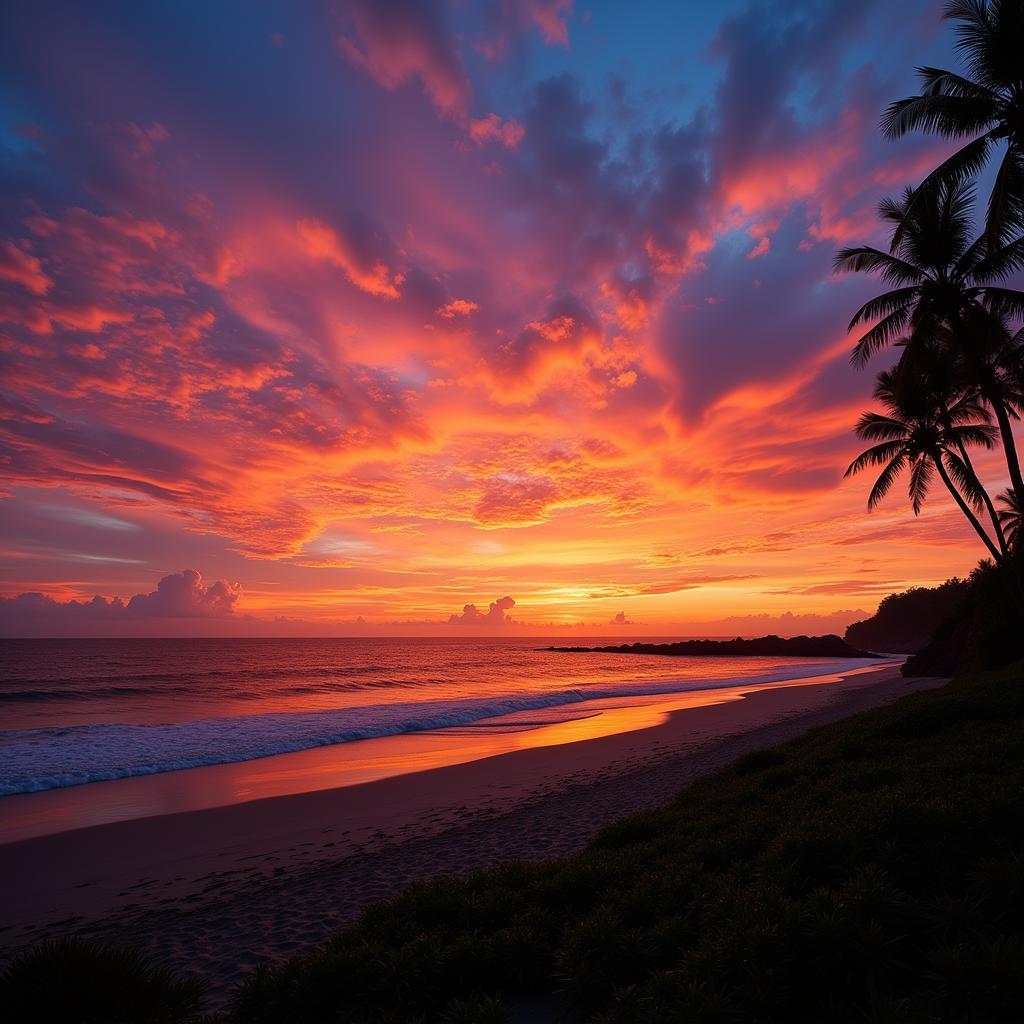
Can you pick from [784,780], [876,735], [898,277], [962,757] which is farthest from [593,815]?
[898,277]

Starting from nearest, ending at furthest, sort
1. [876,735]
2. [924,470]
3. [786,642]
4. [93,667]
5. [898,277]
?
[876,735] → [898,277] → [924,470] → [93,667] → [786,642]

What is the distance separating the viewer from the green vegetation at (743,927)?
388 centimetres

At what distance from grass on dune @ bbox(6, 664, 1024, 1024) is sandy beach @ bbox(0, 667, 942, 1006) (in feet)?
6.74

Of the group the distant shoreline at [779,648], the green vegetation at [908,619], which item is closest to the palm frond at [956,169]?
the distant shoreline at [779,648]

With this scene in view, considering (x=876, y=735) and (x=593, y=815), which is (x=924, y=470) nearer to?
(x=876, y=735)

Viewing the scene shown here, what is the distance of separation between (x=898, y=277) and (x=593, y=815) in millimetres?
23028

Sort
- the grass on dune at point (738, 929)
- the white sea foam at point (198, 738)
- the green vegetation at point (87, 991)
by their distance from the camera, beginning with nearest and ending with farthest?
the grass on dune at point (738, 929) < the green vegetation at point (87, 991) < the white sea foam at point (198, 738)

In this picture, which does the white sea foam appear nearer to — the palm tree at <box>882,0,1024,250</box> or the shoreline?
the shoreline

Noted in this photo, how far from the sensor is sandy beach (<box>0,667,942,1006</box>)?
7480 mm

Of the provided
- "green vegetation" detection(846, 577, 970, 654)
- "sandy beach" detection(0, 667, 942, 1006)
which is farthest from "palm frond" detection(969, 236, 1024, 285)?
"green vegetation" detection(846, 577, 970, 654)

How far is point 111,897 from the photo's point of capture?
8.73 metres

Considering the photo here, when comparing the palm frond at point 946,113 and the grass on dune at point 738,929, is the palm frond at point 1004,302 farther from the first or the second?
the grass on dune at point 738,929

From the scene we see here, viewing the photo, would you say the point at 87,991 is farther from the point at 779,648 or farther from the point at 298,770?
the point at 779,648

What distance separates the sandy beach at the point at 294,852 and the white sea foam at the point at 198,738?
605 centimetres
